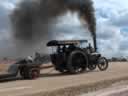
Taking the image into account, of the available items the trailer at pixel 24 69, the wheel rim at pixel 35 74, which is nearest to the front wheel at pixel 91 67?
the trailer at pixel 24 69

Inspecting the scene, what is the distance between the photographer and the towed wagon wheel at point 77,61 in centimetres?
2650

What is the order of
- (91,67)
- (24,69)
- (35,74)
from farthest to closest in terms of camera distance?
(91,67) → (35,74) → (24,69)

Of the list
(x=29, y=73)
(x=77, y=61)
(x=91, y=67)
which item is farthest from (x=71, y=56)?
(x=29, y=73)

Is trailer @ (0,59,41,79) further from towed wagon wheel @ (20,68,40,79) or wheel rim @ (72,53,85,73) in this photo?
wheel rim @ (72,53,85,73)

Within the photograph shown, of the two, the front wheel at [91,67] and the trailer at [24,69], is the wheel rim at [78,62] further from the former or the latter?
the trailer at [24,69]

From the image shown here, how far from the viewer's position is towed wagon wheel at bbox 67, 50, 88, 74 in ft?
86.9

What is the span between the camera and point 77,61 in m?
27.2

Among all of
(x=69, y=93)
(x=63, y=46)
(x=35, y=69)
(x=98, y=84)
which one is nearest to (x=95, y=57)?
(x=63, y=46)

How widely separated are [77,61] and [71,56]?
93 centimetres

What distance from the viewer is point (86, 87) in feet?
60.2

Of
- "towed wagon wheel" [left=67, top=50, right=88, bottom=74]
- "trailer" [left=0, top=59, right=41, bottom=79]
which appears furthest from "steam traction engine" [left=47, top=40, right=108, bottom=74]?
"trailer" [left=0, top=59, right=41, bottom=79]

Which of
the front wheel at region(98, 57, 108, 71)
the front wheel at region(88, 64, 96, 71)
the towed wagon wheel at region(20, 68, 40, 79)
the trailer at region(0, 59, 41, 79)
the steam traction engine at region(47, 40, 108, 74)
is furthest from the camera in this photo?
the front wheel at region(98, 57, 108, 71)

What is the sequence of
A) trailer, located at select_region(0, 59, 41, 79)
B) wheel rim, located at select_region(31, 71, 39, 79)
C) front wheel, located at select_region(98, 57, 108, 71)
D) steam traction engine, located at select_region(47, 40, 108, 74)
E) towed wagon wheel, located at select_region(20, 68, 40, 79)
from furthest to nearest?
front wheel, located at select_region(98, 57, 108, 71) < steam traction engine, located at select_region(47, 40, 108, 74) < wheel rim, located at select_region(31, 71, 39, 79) < towed wagon wheel, located at select_region(20, 68, 40, 79) < trailer, located at select_region(0, 59, 41, 79)

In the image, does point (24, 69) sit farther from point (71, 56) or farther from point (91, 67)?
point (91, 67)
